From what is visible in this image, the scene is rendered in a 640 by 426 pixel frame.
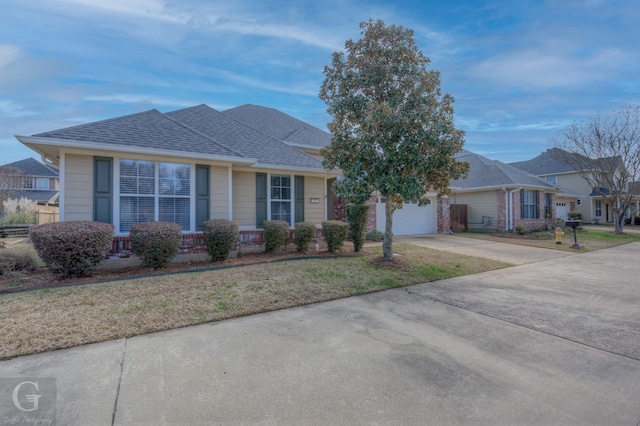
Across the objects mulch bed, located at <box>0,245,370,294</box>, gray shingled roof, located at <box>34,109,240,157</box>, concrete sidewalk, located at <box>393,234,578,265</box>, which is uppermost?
gray shingled roof, located at <box>34,109,240,157</box>

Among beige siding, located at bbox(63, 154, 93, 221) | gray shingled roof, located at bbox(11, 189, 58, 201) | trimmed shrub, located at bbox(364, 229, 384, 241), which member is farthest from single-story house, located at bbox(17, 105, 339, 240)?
gray shingled roof, located at bbox(11, 189, 58, 201)

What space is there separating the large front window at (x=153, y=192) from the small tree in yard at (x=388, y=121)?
175 inches

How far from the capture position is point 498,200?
19.5 m

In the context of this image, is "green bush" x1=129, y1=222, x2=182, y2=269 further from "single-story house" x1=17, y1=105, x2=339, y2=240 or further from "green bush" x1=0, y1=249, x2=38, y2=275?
"green bush" x1=0, y1=249, x2=38, y2=275

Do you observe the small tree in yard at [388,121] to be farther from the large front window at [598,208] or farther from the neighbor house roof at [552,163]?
the large front window at [598,208]

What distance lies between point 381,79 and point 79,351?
8.58m

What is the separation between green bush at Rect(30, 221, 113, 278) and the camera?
640 cm

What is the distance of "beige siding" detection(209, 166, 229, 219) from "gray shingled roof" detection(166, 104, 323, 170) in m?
1.15

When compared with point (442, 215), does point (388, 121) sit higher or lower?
higher

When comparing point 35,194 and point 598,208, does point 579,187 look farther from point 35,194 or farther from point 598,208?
point 35,194

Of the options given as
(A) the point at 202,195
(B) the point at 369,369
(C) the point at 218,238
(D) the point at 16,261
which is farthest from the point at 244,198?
(B) the point at 369,369

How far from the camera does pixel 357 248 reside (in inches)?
436

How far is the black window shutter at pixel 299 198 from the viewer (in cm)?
1155

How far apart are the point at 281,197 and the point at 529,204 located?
18.2 metres
